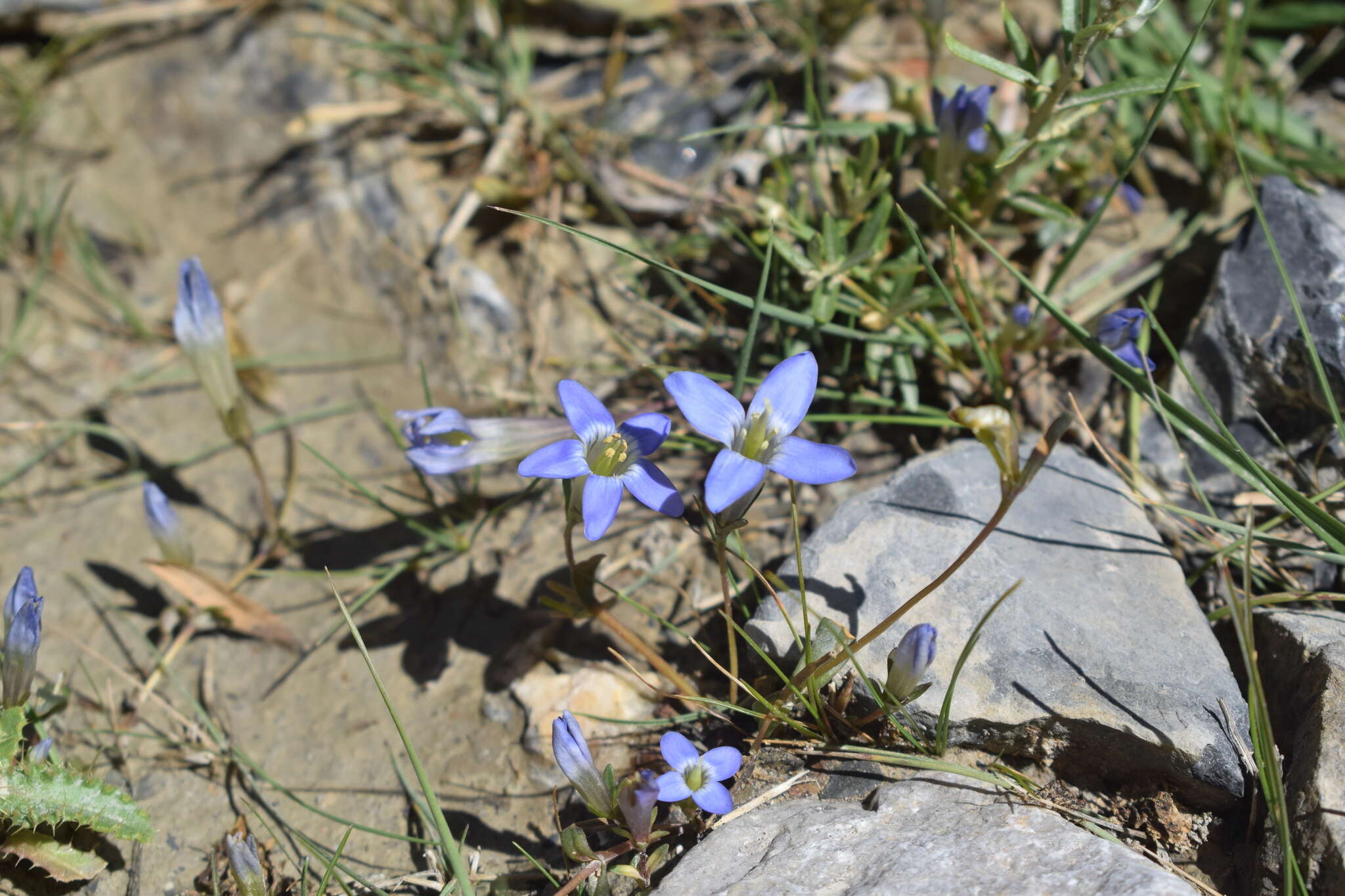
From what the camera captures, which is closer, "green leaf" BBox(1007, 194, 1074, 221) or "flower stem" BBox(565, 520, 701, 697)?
"flower stem" BBox(565, 520, 701, 697)

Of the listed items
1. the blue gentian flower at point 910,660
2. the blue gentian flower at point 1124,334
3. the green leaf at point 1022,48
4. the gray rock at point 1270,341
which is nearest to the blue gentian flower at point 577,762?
the blue gentian flower at point 910,660

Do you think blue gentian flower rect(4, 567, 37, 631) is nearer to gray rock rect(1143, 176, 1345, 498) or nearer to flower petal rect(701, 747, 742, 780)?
flower petal rect(701, 747, 742, 780)

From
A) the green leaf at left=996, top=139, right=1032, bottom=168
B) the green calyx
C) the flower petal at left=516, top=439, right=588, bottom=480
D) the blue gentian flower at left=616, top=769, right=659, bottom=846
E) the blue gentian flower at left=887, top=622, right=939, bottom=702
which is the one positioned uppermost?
the green leaf at left=996, top=139, right=1032, bottom=168

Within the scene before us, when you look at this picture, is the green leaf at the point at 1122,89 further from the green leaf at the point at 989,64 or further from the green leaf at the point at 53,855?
the green leaf at the point at 53,855

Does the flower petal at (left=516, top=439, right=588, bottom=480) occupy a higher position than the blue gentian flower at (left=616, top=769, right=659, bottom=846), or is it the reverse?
the flower petal at (left=516, top=439, right=588, bottom=480)

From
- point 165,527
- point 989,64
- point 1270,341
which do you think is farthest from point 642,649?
point 1270,341

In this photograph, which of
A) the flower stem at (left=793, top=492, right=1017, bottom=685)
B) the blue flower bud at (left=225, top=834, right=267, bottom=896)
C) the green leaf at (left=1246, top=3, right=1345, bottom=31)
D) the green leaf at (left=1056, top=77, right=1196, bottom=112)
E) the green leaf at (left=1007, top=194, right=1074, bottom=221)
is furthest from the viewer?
the green leaf at (left=1246, top=3, right=1345, bottom=31)

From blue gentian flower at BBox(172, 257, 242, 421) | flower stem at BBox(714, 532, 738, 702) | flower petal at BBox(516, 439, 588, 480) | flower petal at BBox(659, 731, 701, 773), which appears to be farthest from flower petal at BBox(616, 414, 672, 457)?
blue gentian flower at BBox(172, 257, 242, 421)

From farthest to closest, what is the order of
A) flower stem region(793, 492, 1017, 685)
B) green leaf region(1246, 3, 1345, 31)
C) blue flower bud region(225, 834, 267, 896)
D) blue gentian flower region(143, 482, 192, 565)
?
green leaf region(1246, 3, 1345, 31), blue gentian flower region(143, 482, 192, 565), blue flower bud region(225, 834, 267, 896), flower stem region(793, 492, 1017, 685)

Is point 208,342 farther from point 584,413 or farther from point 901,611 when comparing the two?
point 901,611
